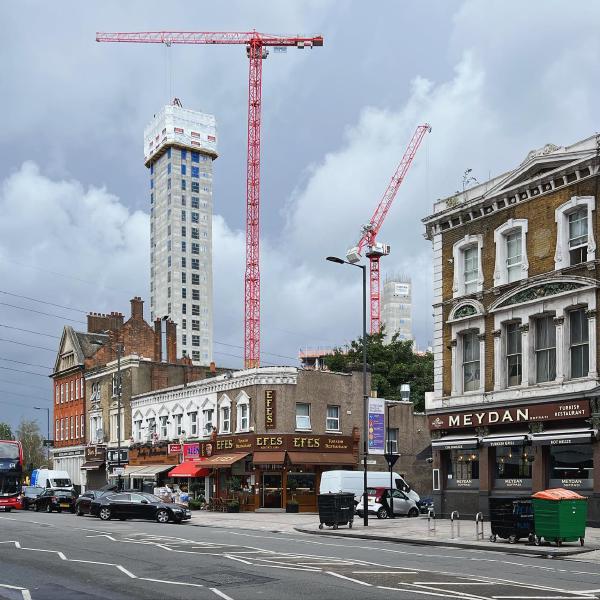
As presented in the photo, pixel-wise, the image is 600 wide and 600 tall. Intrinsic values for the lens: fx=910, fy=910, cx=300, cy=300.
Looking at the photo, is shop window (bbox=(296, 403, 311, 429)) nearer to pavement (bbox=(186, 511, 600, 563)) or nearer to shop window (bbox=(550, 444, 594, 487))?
pavement (bbox=(186, 511, 600, 563))

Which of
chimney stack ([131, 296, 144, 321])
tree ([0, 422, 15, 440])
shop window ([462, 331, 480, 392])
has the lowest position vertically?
tree ([0, 422, 15, 440])

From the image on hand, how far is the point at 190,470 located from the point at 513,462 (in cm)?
2636

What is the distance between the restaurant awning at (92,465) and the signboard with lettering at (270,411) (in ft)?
85.8

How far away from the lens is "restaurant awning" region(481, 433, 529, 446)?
3409 cm

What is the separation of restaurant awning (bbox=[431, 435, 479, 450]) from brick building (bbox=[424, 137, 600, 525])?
0.16ft

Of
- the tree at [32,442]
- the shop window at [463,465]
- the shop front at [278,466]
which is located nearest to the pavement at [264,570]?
the shop window at [463,465]

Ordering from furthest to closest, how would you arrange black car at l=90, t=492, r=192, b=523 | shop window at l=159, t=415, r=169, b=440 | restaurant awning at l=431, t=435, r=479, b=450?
shop window at l=159, t=415, r=169, b=440
black car at l=90, t=492, r=192, b=523
restaurant awning at l=431, t=435, r=479, b=450

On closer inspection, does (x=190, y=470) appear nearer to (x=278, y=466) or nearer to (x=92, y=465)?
(x=278, y=466)

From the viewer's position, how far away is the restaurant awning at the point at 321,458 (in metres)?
51.6

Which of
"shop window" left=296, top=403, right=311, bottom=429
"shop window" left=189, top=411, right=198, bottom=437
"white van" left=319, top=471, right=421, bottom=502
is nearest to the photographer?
"white van" left=319, top=471, right=421, bottom=502

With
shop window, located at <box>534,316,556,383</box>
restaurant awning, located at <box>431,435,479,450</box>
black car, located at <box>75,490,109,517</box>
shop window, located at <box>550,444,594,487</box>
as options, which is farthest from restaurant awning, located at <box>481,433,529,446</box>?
black car, located at <box>75,490,109,517</box>

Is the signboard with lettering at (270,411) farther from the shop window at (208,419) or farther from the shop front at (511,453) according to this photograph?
the shop front at (511,453)

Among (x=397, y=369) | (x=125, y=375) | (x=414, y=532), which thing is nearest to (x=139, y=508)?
(x=414, y=532)

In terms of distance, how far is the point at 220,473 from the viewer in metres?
55.6
